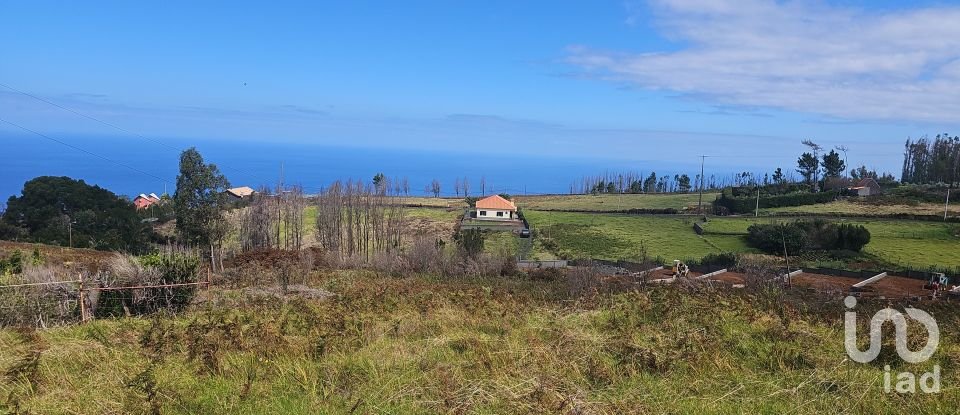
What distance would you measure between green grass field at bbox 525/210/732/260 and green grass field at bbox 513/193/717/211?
942 cm

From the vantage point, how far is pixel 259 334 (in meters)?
6.05

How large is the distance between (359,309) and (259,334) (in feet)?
9.67

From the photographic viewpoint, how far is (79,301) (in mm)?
8789

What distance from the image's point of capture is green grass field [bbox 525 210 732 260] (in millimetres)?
39281

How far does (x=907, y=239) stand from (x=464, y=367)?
4741 cm

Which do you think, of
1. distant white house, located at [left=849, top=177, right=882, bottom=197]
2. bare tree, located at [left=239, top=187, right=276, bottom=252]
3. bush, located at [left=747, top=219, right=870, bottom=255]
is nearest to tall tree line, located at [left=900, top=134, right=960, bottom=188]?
distant white house, located at [left=849, top=177, right=882, bottom=197]

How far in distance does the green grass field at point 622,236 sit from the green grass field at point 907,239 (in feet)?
9.64

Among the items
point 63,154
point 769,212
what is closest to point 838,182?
point 769,212

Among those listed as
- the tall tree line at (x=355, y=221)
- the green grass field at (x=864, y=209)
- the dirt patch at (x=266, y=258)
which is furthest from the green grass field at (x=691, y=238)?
the dirt patch at (x=266, y=258)

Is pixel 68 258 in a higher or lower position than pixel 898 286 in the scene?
higher

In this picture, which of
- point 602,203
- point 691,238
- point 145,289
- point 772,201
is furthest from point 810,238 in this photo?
point 145,289

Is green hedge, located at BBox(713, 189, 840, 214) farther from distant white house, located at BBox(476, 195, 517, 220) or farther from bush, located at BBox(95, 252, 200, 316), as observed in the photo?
bush, located at BBox(95, 252, 200, 316)

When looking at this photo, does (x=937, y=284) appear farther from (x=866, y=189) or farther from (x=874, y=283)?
(x=866, y=189)

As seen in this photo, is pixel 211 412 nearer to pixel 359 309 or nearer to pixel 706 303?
pixel 359 309
